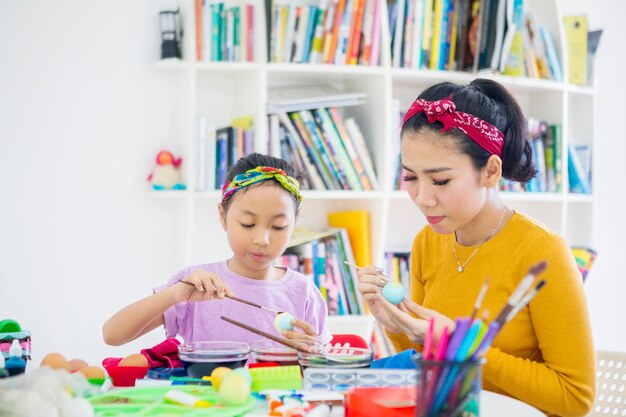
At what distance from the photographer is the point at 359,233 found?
306cm

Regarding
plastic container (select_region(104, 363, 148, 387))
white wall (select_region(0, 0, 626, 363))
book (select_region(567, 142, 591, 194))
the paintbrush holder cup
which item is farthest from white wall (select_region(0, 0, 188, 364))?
the paintbrush holder cup

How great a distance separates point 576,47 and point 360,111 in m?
1.03

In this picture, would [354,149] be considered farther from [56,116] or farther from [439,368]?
[439,368]

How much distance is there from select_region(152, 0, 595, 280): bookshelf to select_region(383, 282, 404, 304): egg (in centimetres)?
147

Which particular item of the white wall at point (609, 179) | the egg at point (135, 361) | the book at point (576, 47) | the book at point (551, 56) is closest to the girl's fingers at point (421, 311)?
the egg at point (135, 361)

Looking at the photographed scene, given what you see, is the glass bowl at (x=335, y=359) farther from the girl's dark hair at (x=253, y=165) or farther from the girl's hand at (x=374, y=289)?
the girl's dark hair at (x=253, y=165)

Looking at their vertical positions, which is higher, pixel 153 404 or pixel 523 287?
pixel 523 287

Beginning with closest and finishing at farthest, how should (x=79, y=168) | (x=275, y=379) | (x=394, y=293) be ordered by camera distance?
(x=275, y=379) < (x=394, y=293) < (x=79, y=168)

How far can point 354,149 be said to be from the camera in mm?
3064

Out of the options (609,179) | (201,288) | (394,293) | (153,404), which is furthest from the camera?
(609,179)

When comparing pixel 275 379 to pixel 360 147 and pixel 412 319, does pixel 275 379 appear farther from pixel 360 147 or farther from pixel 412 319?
pixel 360 147

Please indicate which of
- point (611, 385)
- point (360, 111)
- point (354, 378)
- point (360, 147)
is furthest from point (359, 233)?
point (354, 378)

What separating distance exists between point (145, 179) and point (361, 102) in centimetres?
91

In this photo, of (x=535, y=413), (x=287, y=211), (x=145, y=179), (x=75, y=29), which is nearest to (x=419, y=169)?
(x=287, y=211)
